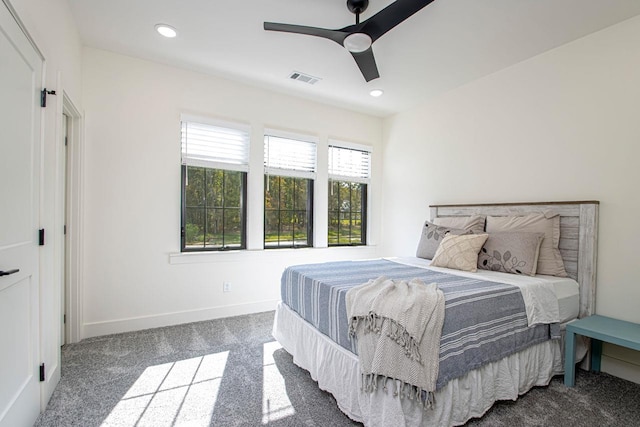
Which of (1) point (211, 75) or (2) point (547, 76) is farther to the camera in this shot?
(1) point (211, 75)

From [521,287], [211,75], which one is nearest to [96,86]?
[211,75]

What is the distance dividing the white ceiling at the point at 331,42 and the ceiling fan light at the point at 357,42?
1.10ft

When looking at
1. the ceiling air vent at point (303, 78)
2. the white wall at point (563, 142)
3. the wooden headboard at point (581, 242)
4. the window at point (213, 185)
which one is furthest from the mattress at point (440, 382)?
the ceiling air vent at point (303, 78)

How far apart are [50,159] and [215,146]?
1.71 m

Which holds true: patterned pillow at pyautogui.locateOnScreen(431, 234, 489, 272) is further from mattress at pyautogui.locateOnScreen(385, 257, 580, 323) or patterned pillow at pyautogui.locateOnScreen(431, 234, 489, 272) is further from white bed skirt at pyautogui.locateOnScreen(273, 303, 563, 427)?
white bed skirt at pyautogui.locateOnScreen(273, 303, 563, 427)

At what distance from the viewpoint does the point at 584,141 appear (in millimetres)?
2582

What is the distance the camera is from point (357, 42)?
82.4 inches

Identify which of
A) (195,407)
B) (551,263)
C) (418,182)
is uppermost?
(418,182)

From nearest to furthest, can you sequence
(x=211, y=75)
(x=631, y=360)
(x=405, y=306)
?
(x=405, y=306) → (x=631, y=360) → (x=211, y=75)

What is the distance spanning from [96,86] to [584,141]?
4.44 metres

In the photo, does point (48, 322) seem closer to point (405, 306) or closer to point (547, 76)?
point (405, 306)

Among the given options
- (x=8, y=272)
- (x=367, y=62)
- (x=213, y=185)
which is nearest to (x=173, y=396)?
(x=8, y=272)

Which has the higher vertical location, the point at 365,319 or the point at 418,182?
the point at 418,182

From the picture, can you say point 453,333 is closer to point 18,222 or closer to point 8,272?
point 8,272
